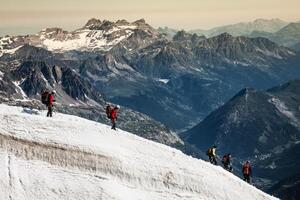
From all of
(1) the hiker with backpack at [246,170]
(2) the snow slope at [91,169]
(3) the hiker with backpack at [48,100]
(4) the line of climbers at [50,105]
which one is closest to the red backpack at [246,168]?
(1) the hiker with backpack at [246,170]

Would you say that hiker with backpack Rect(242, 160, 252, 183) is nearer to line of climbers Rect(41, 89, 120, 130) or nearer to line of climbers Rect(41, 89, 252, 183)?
line of climbers Rect(41, 89, 252, 183)

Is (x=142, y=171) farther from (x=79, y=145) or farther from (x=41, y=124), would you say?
(x=41, y=124)

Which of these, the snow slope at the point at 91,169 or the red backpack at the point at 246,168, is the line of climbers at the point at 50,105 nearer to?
the snow slope at the point at 91,169

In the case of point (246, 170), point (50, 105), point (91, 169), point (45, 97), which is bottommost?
point (246, 170)

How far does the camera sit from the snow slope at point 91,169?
179 ft

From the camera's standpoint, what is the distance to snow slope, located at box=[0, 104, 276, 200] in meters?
54.6

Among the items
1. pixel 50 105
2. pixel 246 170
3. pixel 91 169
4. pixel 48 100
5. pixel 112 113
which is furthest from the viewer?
pixel 246 170

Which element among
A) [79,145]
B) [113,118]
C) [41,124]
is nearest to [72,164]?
[79,145]

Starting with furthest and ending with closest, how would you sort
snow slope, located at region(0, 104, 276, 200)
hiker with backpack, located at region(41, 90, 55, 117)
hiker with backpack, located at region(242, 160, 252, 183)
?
hiker with backpack, located at region(242, 160, 252, 183)
hiker with backpack, located at region(41, 90, 55, 117)
snow slope, located at region(0, 104, 276, 200)

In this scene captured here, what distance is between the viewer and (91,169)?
188ft

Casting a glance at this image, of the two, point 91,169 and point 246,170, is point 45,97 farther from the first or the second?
point 246,170

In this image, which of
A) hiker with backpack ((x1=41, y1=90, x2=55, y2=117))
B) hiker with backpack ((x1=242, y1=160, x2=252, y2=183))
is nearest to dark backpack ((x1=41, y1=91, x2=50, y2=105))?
hiker with backpack ((x1=41, y1=90, x2=55, y2=117))

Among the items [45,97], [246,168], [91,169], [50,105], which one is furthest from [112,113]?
[246,168]

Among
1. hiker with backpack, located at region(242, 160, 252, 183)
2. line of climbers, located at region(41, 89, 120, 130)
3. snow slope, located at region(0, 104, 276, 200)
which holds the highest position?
line of climbers, located at region(41, 89, 120, 130)
